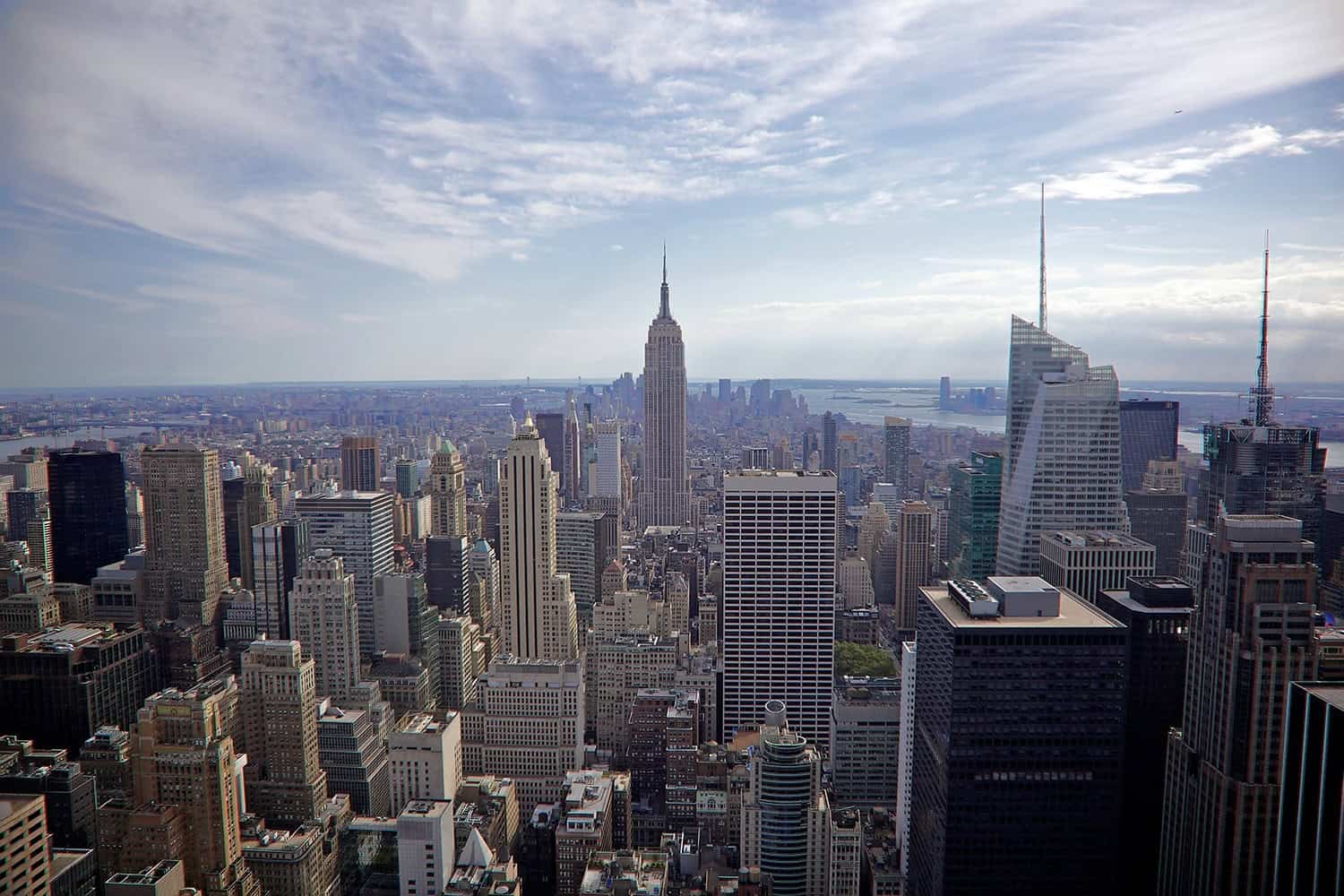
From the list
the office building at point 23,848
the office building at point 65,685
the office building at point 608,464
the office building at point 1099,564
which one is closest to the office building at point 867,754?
the office building at point 1099,564

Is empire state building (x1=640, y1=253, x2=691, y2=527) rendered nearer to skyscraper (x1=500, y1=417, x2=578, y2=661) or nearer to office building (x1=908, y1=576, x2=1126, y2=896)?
skyscraper (x1=500, y1=417, x2=578, y2=661)

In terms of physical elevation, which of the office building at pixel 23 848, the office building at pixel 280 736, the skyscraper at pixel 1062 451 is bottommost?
the office building at pixel 280 736

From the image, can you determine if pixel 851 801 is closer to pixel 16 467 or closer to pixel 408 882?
pixel 408 882

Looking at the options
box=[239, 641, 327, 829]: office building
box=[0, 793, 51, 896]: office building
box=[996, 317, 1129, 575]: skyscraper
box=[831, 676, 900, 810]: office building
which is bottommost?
box=[831, 676, 900, 810]: office building

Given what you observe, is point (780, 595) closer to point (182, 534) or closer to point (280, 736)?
point (280, 736)

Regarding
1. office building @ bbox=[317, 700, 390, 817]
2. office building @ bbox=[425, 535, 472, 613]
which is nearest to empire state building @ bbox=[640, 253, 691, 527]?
office building @ bbox=[425, 535, 472, 613]

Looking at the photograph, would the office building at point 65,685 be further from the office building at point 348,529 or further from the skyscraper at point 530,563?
the skyscraper at point 530,563

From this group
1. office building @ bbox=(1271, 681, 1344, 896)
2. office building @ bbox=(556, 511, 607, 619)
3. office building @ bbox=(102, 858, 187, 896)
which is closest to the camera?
office building @ bbox=(1271, 681, 1344, 896)
